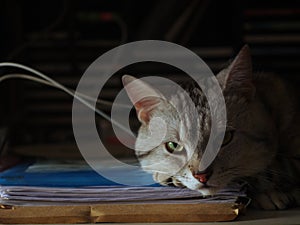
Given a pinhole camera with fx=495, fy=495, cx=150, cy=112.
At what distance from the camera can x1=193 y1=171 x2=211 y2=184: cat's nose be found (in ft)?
2.85

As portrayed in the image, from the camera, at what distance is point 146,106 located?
40.6 inches

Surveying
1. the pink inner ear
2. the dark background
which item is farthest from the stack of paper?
the dark background

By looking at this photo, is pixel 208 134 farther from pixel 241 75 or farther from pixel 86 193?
A: pixel 86 193

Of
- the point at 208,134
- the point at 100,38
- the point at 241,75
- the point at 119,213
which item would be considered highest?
the point at 100,38

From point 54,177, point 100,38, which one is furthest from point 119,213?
point 100,38

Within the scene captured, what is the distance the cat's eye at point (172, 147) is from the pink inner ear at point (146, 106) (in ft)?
0.30

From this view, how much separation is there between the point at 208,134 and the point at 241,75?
5.3 inches

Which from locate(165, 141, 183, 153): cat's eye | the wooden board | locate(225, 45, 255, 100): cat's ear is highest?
locate(225, 45, 255, 100): cat's ear

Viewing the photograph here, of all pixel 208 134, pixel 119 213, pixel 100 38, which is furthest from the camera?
pixel 100 38

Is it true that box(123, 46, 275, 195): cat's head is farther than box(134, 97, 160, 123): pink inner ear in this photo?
No

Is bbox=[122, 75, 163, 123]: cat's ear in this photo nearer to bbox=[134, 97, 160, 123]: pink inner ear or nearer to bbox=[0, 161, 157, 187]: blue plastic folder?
bbox=[134, 97, 160, 123]: pink inner ear

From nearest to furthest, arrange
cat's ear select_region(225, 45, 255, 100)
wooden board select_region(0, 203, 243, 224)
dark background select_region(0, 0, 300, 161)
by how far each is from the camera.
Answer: wooden board select_region(0, 203, 243, 224), cat's ear select_region(225, 45, 255, 100), dark background select_region(0, 0, 300, 161)

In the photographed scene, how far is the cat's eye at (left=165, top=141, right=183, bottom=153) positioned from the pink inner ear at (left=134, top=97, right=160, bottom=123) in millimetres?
92

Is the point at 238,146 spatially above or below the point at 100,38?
below
